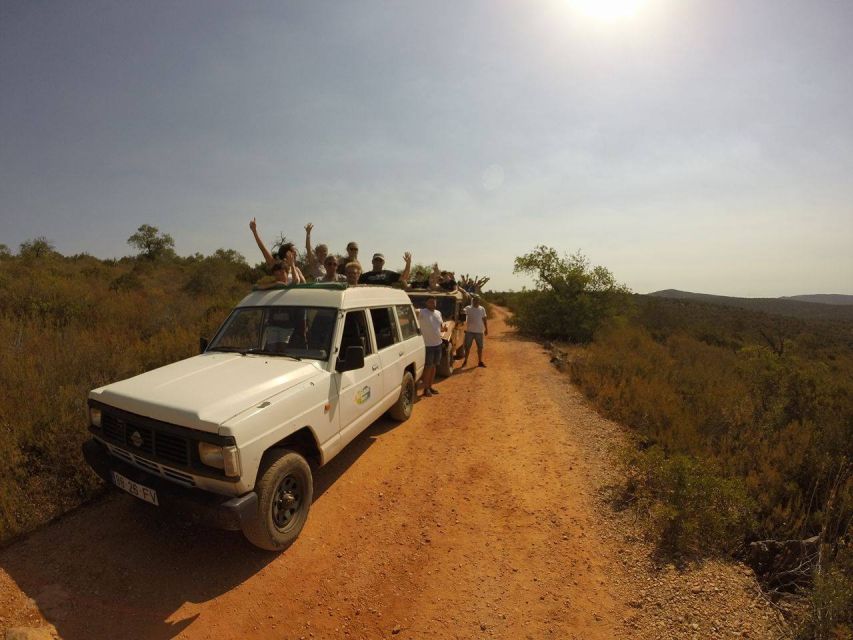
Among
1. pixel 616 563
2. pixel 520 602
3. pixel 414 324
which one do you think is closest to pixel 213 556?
pixel 520 602

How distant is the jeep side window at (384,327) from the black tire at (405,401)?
804mm

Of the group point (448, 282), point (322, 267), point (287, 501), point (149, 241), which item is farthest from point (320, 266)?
point (149, 241)

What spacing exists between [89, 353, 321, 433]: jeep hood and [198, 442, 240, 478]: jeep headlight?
0.15 metres

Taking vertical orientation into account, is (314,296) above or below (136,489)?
above

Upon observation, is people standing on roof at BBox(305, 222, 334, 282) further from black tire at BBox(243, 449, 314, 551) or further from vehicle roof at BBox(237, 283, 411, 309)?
black tire at BBox(243, 449, 314, 551)

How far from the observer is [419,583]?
295 cm

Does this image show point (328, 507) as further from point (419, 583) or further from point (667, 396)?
point (667, 396)

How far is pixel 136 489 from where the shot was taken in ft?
9.23

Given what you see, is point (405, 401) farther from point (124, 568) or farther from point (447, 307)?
point (447, 307)

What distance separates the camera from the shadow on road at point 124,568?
2480mm

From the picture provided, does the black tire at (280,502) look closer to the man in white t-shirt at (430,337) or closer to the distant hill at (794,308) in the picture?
the man in white t-shirt at (430,337)

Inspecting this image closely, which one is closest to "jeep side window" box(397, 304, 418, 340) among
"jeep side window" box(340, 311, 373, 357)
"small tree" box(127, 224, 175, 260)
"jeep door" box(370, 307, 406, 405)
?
"jeep door" box(370, 307, 406, 405)

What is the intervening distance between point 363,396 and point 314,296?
133 centimetres

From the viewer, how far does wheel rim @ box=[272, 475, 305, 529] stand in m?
3.06
